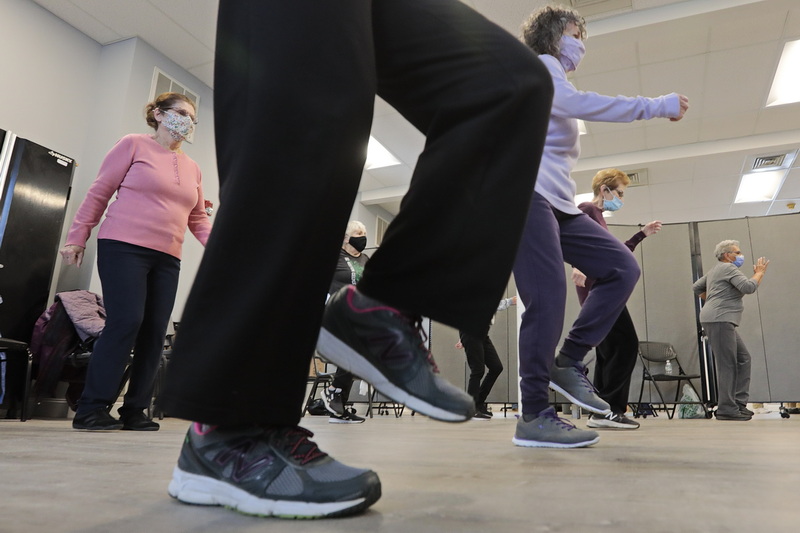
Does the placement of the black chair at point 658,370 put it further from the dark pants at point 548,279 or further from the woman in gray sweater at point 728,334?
the dark pants at point 548,279

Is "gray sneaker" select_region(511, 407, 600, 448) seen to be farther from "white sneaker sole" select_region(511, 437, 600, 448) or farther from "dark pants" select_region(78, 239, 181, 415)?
"dark pants" select_region(78, 239, 181, 415)

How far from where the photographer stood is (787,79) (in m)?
5.19

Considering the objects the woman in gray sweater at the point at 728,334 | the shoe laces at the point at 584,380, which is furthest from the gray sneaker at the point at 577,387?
the woman in gray sweater at the point at 728,334

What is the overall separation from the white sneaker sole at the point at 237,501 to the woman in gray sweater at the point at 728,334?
449 centimetres

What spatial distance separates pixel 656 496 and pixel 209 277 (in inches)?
20.4

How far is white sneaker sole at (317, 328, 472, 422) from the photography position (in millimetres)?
594

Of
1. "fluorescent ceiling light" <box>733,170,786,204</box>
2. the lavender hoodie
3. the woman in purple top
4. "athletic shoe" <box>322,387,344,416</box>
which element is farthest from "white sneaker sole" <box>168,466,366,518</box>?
"fluorescent ceiling light" <box>733,170,786,204</box>

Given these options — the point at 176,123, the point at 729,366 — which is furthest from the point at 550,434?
the point at 729,366

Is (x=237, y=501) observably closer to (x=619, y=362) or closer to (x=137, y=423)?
(x=137, y=423)

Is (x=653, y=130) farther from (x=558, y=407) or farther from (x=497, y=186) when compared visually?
(x=497, y=186)

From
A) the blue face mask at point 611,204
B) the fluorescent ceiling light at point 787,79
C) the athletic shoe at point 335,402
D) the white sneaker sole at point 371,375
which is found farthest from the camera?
the fluorescent ceiling light at point 787,79

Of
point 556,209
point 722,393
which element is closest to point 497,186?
point 556,209

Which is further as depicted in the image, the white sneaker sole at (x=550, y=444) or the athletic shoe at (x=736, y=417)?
the athletic shoe at (x=736, y=417)

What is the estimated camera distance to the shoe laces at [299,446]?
1.81 feet
